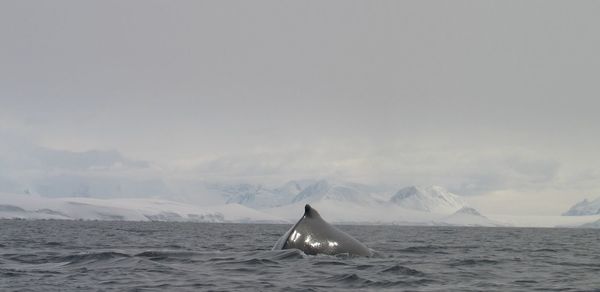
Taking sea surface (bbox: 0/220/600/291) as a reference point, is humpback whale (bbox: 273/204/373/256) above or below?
above

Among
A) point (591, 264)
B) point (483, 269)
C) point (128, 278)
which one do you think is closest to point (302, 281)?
point (128, 278)

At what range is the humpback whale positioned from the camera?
21750 mm

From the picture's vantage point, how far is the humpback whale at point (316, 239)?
856 inches

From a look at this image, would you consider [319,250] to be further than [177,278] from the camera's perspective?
Yes

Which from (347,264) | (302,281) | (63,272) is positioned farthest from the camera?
(347,264)

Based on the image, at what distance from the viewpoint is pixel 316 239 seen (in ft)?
71.6

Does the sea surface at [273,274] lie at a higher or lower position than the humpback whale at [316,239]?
lower

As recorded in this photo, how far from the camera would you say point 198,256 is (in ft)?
79.0

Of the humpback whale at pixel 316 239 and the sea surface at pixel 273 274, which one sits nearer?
the sea surface at pixel 273 274

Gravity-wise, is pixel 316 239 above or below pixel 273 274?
above

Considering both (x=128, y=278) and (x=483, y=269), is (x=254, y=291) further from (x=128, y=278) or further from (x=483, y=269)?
(x=483, y=269)

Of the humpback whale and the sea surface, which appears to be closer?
the sea surface

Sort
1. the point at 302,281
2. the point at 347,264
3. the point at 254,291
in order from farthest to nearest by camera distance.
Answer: the point at 347,264 → the point at 302,281 → the point at 254,291

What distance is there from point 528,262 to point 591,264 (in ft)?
7.47
